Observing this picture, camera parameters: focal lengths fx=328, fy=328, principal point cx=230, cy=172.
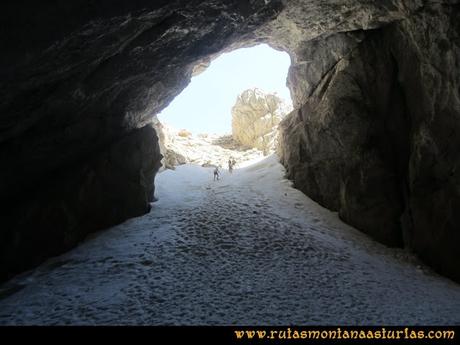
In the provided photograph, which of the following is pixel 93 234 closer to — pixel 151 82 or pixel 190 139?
pixel 151 82

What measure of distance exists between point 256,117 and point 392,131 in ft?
129

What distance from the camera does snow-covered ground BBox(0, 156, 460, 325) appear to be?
8.12 metres

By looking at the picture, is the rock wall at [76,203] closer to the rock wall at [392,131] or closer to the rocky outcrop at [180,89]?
the rocky outcrop at [180,89]

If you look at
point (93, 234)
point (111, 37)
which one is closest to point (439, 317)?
point (111, 37)

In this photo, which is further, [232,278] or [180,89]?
[180,89]

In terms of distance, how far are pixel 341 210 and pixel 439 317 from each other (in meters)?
7.57

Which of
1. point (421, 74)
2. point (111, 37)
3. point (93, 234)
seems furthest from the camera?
point (93, 234)

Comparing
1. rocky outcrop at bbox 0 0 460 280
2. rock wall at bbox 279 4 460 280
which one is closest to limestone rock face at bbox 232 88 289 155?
rock wall at bbox 279 4 460 280

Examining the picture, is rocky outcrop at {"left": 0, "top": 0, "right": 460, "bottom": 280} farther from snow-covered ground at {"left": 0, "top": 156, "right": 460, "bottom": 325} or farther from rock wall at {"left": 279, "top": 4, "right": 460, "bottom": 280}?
snow-covered ground at {"left": 0, "top": 156, "right": 460, "bottom": 325}

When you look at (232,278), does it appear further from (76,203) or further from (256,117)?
(256,117)

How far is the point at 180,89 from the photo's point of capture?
50.5 feet

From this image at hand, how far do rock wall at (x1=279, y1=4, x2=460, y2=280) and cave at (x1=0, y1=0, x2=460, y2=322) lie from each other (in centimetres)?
5

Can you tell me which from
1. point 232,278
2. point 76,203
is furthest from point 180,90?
point 232,278

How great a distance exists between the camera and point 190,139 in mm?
52281
